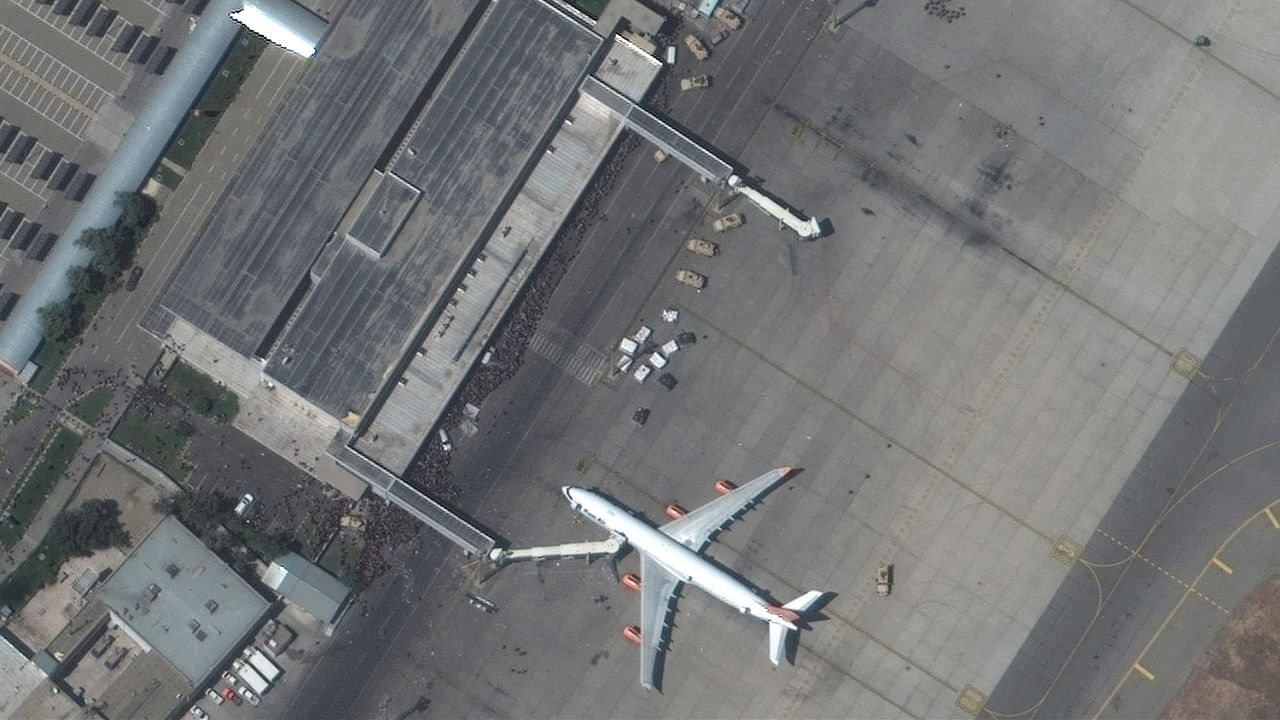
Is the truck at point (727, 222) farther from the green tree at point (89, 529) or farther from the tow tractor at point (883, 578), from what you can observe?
the green tree at point (89, 529)

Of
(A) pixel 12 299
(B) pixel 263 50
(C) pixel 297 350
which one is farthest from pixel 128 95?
(C) pixel 297 350

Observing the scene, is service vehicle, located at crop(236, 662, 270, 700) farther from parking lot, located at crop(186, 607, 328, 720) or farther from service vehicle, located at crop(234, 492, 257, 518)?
service vehicle, located at crop(234, 492, 257, 518)

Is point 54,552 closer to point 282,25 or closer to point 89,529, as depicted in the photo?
point 89,529

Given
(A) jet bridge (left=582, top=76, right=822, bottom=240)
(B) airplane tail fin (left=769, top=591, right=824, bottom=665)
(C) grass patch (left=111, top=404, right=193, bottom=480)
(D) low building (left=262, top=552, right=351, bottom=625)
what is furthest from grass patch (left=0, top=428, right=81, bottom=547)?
(B) airplane tail fin (left=769, top=591, right=824, bottom=665)

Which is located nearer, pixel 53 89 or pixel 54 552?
pixel 54 552

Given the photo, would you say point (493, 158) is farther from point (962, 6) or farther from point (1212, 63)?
point (1212, 63)

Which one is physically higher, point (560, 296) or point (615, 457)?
point (560, 296)

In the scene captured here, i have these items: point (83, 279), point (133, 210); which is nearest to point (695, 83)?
point (133, 210)
